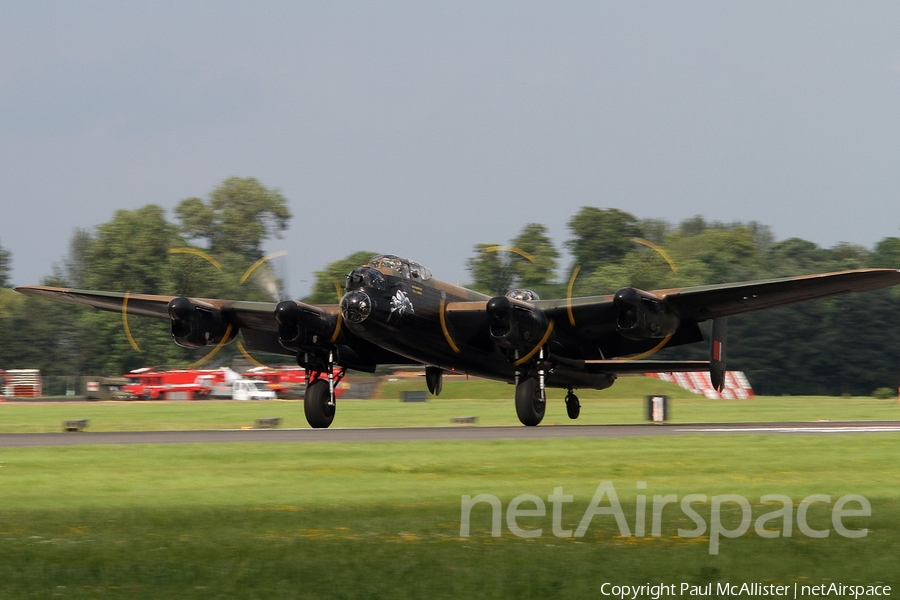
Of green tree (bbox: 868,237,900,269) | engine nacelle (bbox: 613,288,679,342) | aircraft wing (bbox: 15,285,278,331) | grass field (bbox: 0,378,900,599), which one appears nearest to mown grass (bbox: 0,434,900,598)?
grass field (bbox: 0,378,900,599)

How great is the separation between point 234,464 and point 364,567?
37.8ft

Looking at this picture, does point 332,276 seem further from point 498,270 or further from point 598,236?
point 498,270

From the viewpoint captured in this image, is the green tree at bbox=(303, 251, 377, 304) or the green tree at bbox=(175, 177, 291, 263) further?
the green tree at bbox=(175, 177, 291, 263)

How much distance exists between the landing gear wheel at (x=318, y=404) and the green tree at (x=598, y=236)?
61.0 meters

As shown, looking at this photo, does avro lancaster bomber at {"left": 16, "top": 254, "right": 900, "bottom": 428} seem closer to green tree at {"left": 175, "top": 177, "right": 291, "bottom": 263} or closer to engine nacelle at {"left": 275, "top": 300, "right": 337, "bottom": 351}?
engine nacelle at {"left": 275, "top": 300, "right": 337, "bottom": 351}

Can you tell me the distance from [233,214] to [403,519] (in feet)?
341

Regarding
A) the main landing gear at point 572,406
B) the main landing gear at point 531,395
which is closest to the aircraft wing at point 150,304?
the main landing gear at point 531,395

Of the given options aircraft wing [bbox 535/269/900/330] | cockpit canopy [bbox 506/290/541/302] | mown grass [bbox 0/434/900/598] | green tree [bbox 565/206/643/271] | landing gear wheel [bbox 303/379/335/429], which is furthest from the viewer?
green tree [bbox 565/206/643/271]

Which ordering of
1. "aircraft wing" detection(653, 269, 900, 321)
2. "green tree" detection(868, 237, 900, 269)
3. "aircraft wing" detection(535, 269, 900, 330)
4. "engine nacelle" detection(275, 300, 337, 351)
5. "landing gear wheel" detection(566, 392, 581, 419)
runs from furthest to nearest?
"green tree" detection(868, 237, 900, 269) < "landing gear wheel" detection(566, 392, 581, 419) < "engine nacelle" detection(275, 300, 337, 351) < "aircraft wing" detection(535, 269, 900, 330) < "aircraft wing" detection(653, 269, 900, 321)

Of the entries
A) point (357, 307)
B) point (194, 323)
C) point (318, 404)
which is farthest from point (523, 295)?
point (194, 323)

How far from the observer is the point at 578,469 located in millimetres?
21281

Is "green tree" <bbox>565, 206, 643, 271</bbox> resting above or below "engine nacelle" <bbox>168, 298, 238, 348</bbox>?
above

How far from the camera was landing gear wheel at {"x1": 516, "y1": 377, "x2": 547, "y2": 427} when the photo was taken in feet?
118

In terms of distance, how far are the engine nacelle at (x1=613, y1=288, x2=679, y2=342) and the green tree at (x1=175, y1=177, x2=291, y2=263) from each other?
80.6 metres
